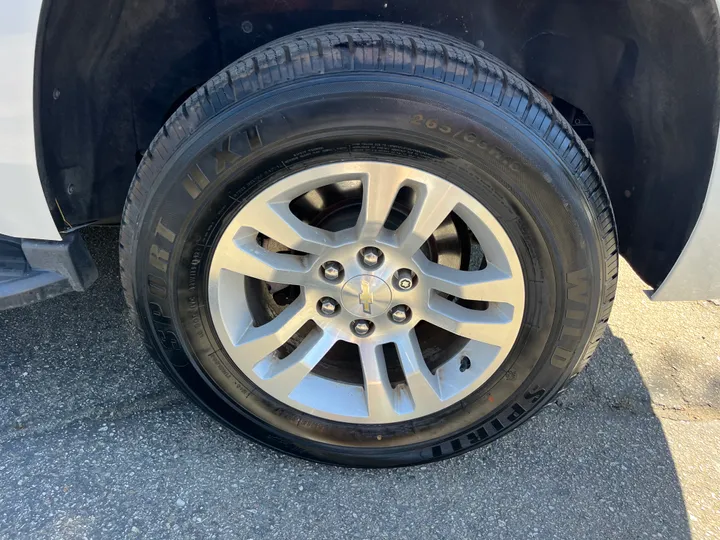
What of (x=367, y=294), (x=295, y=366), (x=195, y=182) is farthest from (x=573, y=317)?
(x=195, y=182)

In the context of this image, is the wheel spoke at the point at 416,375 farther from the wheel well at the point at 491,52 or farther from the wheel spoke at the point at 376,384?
the wheel well at the point at 491,52

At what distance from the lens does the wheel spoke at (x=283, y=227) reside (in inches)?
64.9

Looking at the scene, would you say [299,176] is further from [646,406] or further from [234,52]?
[646,406]

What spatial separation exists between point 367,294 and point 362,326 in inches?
5.1

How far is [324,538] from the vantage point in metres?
1.80

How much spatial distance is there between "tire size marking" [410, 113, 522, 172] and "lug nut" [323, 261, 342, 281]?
49 cm

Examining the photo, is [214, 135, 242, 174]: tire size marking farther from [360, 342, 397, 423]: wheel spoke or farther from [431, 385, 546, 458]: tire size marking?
[431, 385, 546, 458]: tire size marking

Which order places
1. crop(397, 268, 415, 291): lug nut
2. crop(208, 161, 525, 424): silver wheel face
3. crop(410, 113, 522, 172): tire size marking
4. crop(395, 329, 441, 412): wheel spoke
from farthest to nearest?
crop(395, 329, 441, 412): wheel spoke < crop(397, 268, 415, 291): lug nut < crop(208, 161, 525, 424): silver wheel face < crop(410, 113, 522, 172): tire size marking

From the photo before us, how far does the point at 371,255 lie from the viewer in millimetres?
1725

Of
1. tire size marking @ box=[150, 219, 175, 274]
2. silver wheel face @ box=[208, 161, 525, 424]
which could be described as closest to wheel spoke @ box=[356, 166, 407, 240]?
silver wheel face @ box=[208, 161, 525, 424]

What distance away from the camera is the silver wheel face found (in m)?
1.63

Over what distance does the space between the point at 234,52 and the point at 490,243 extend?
1013 mm

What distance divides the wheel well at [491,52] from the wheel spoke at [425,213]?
0.58 m

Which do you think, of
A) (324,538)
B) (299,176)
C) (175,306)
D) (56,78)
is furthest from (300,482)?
(56,78)
